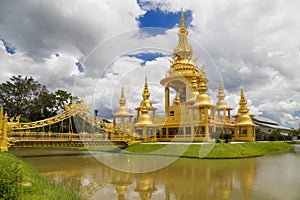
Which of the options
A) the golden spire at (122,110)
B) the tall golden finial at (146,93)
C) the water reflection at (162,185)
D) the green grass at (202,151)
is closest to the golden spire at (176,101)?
the tall golden finial at (146,93)

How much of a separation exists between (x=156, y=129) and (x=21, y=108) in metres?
26.0

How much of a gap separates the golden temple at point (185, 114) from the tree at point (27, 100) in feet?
51.3

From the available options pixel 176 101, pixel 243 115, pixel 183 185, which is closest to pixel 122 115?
pixel 176 101

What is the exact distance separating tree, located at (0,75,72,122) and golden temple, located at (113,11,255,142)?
51.3ft

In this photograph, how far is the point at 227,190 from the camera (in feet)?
32.4

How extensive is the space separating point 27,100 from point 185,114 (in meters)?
30.3

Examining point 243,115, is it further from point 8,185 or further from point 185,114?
point 8,185

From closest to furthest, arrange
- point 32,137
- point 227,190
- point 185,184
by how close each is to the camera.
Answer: point 227,190 < point 185,184 < point 32,137

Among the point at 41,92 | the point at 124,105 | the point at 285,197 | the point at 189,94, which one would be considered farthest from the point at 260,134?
the point at 285,197

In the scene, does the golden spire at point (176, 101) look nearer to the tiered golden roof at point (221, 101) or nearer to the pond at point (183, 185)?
the tiered golden roof at point (221, 101)

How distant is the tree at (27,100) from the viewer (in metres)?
43.1

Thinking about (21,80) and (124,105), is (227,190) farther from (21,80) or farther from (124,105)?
(21,80)

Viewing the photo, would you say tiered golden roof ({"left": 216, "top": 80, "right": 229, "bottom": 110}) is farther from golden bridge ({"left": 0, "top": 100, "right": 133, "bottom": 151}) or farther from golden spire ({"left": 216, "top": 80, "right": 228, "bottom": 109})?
golden bridge ({"left": 0, "top": 100, "right": 133, "bottom": 151})

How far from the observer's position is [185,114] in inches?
1239
